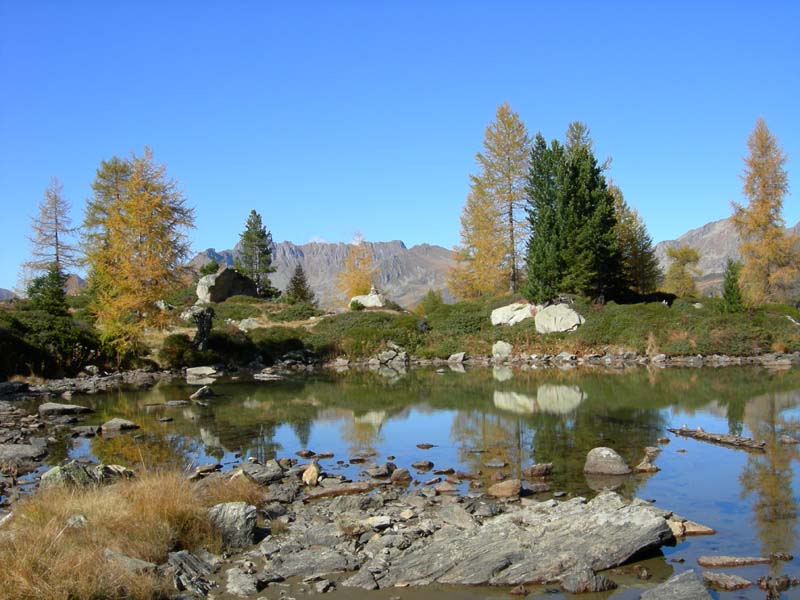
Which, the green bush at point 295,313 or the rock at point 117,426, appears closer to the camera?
the rock at point 117,426

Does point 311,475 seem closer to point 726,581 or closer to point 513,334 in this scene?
point 726,581

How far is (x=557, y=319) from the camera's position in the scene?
3872cm

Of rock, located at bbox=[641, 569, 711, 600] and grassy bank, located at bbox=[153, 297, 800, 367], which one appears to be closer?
rock, located at bbox=[641, 569, 711, 600]

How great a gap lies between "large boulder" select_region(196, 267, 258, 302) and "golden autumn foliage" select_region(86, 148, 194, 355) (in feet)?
70.7

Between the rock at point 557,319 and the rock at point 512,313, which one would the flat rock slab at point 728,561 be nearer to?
the rock at point 557,319

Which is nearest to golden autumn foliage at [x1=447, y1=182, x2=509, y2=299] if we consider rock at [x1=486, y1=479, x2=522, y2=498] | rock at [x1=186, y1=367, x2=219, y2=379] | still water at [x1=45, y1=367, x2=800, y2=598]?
still water at [x1=45, y1=367, x2=800, y2=598]

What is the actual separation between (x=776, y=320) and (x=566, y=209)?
13249 millimetres

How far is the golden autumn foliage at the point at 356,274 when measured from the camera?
5738 centimetres

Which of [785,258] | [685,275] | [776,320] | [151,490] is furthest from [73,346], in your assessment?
[685,275]

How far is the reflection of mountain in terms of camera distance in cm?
1981

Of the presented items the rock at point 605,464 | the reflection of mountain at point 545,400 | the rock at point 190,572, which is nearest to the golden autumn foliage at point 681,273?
the reflection of mountain at point 545,400

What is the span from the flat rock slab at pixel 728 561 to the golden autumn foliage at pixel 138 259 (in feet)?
90.9

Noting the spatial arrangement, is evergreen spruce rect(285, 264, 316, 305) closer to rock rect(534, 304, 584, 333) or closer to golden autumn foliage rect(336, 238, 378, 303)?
golden autumn foliage rect(336, 238, 378, 303)

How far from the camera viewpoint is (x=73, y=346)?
1207 inches
